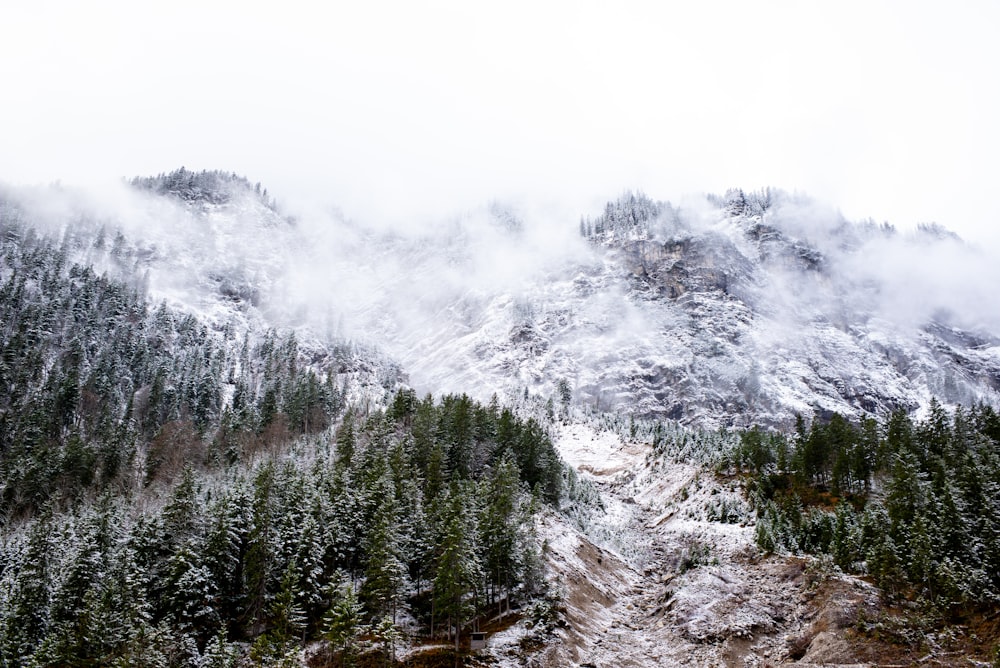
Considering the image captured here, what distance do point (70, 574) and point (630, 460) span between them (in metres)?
121

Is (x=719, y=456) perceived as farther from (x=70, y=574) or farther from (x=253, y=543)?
(x=70, y=574)

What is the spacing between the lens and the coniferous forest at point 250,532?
45.9 metres

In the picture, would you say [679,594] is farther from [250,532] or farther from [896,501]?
[250,532]

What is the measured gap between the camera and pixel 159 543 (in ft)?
181

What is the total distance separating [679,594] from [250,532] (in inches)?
1648

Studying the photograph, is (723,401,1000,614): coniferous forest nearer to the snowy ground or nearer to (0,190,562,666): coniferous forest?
the snowy ground

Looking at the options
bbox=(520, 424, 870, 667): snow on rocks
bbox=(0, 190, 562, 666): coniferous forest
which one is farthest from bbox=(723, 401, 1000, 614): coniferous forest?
bbox=(0, 190, 562, 666): coniferous forest

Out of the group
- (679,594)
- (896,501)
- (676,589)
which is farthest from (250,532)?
(896,501)

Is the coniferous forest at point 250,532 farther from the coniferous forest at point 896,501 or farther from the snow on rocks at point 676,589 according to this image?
the coniferous forest at point 896,501

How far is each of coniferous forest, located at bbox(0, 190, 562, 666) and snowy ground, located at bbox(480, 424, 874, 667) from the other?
23.3 ft

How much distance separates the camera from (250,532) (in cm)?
5541

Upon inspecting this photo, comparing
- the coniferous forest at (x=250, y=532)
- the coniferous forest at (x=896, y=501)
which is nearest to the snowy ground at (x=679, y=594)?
the coniferous forest at (x=896, y=501)

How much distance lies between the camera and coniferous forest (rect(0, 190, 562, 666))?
4588 cm

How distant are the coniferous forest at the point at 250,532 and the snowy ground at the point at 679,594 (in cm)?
710
